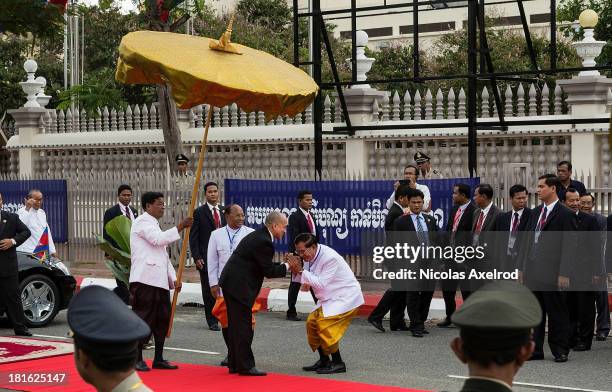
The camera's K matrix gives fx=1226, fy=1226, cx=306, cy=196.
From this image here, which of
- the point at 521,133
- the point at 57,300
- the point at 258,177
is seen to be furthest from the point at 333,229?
the point at 57,300

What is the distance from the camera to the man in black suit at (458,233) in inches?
578

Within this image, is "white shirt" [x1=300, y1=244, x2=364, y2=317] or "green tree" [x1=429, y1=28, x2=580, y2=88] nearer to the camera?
"white shirt" [x1=300, y1=244, x2=364, y2=317]

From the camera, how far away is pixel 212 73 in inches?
440

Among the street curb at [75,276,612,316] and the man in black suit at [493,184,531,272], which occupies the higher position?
the man in black suit at [493,184,531,272]

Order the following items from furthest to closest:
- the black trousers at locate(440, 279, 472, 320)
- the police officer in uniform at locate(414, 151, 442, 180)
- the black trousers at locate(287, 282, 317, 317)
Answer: the police officer in uniform at locate(414, 151, 442, 180) < the black trousers at locate(287, 282, 317, 317) < the black trousers at locate(440, 279, 472, 320)

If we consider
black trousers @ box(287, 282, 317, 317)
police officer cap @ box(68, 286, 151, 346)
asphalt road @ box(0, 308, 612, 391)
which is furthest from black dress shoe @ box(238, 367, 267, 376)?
police officer cap @ box(68, 286, 151, 346)

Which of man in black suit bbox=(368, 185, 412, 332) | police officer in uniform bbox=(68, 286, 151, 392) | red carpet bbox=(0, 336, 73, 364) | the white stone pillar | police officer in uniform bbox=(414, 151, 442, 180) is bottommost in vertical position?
red carpet bbox=(0, 336, 73, 364)

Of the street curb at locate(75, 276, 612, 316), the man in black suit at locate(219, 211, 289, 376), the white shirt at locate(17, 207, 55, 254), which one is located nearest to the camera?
the man in black suit at locate(219, 211, 289, 376)

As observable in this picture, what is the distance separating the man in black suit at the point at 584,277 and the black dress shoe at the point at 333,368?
248cm

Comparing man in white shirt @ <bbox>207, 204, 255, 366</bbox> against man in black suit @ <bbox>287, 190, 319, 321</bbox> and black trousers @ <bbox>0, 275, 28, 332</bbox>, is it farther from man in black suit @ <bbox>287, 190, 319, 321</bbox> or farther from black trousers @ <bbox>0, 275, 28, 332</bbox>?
man in black suit @ <bbox>287, 190, 319, 321</bbox>

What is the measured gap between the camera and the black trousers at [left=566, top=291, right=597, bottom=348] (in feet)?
41.3

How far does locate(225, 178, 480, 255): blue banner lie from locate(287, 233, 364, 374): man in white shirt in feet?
19.3

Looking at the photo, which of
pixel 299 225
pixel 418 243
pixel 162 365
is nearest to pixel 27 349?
pixel 162 365

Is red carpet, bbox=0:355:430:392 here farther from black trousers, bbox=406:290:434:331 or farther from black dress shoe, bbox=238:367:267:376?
black trousers, bbox=406:290:434:331
